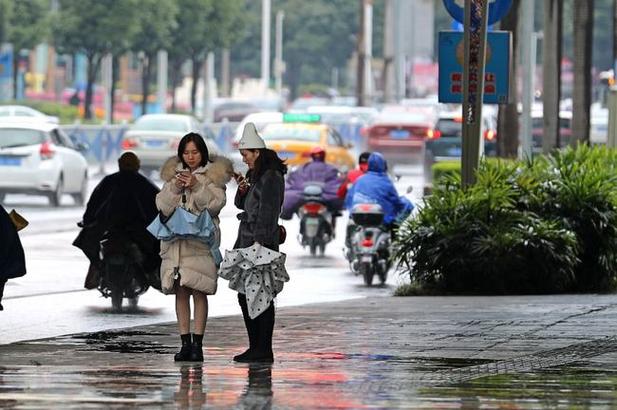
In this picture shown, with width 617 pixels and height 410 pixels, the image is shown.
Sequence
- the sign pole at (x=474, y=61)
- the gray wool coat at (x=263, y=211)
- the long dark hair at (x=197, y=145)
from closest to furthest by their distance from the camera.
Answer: the gray wool coat at (x=263, y=211), the long dark hair at (x=197, y=145), the sign pole at (x=474, y=61)

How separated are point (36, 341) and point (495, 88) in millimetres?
6194

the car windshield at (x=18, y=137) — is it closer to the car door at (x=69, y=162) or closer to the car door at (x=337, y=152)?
the car door at (x=69, y=162)

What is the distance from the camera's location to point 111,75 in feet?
226

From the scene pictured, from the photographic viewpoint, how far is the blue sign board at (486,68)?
18.4m

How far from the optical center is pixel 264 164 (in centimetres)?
1227

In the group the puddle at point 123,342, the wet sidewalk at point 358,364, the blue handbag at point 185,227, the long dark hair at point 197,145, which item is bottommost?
the puddle at point 123,342

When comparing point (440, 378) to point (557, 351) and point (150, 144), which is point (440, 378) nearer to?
point (557, 351)

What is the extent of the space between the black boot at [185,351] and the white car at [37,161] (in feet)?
74.7

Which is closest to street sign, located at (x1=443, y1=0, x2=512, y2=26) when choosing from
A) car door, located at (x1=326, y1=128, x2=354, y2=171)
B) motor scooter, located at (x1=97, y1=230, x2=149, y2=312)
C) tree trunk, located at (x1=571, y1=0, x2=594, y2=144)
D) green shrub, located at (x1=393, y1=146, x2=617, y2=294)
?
green shrub, located at (x1=393, y1=146, x2=617, y2=294)

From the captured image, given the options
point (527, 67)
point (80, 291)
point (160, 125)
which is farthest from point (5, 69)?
point (80, 291)

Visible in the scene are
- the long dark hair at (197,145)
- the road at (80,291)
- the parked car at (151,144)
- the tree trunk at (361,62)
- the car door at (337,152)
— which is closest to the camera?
the long dark hair at (197,145)

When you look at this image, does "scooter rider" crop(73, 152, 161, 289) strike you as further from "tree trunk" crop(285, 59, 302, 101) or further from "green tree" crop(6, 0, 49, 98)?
"tree trunk" crop(285, 59, 302, 101)

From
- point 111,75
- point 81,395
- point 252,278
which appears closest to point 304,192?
point 252,278

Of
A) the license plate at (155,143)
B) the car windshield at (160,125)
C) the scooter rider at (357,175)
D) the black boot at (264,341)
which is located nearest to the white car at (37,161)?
the license plate at (155,143)
